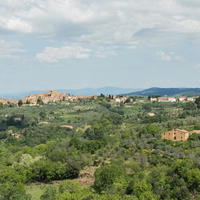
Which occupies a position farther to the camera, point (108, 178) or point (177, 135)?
point (177, 135)

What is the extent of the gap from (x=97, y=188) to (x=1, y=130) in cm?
6851

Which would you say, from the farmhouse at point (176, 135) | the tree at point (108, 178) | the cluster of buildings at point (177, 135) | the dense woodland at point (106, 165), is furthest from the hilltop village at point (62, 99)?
the tree at point (108, 178)

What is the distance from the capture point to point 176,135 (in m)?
55.2

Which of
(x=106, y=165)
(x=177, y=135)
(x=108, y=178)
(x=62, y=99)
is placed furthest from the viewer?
(x=62, y=99)

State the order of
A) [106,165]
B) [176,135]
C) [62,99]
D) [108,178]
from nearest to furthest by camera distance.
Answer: [108,178] < [106,165] < [176,135] < [62,99]

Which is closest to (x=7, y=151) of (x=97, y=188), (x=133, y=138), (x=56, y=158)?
(x=56, y=158)

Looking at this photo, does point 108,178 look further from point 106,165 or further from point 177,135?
point 177,135

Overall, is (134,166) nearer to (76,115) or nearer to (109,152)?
(109,152)

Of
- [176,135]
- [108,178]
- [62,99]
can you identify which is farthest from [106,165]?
[62,99]

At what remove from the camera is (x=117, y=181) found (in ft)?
113

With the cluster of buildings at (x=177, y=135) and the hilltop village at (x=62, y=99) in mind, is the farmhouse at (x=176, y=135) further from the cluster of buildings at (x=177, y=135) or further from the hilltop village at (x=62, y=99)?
the hilltop village at (x=62, y=99)

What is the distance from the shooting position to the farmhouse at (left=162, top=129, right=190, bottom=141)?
54.3 m

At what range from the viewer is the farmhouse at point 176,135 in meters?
54.3

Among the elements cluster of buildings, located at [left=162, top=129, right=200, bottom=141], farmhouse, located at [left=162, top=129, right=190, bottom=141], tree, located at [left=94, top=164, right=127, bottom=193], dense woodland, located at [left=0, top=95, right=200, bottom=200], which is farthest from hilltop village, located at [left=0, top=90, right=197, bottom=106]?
→ tree, located at [left=94, top=164, right=127, bottom=193]
